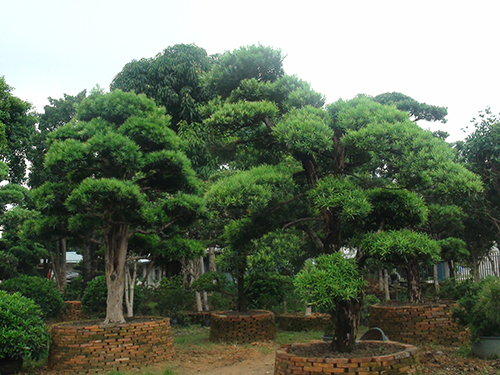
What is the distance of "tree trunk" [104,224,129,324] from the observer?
7004 mm

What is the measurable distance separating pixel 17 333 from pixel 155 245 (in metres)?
2.76

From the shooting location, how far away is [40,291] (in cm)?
1138

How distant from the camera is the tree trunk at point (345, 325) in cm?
496

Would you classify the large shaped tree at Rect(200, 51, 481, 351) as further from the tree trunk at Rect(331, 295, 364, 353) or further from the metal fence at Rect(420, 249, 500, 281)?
the metal fence at Rect(420, 249, 500, 281)

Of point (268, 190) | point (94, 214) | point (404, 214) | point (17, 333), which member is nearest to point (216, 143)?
point (268, 190)

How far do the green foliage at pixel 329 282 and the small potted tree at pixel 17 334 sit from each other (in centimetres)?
377

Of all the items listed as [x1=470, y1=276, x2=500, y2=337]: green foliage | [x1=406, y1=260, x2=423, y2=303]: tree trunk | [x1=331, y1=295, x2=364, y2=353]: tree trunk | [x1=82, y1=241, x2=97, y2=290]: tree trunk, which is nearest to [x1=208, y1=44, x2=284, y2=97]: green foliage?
[x1=331, y1=295, x2=364, y2=353]: tree trunk

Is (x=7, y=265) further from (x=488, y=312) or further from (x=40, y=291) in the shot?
(x=488, y=312)

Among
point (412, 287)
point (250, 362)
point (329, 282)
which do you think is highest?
point (329, 282)

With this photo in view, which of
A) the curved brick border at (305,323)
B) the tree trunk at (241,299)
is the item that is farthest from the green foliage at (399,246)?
the curved brick border at (305,323)

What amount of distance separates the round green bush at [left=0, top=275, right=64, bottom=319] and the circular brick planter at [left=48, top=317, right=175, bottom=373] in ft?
17.1

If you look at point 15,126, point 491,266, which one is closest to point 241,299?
point 15,126

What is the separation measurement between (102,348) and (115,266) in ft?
4.53

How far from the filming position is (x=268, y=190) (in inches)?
203
